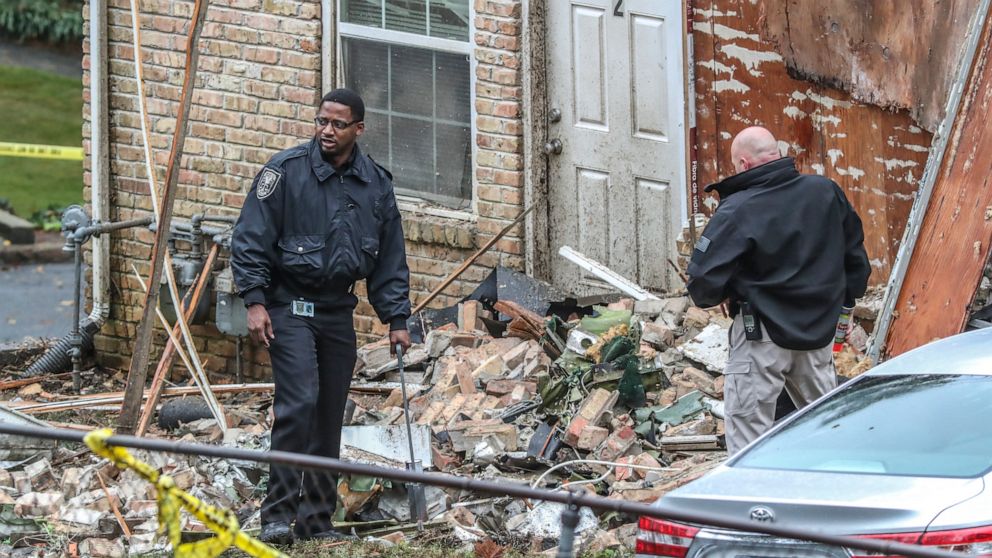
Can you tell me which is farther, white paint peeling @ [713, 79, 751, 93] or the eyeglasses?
white paint peeling @ [713, 79, 751, 93]

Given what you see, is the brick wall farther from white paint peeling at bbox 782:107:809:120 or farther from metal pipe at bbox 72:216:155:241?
white paint peeling at bbox 782:107:809:120

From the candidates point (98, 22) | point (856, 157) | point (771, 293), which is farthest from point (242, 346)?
point (771, 293)

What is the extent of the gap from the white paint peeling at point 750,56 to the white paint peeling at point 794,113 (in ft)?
0.85

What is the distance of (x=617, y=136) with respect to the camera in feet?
29.4

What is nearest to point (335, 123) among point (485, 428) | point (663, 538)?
point (485, 428)

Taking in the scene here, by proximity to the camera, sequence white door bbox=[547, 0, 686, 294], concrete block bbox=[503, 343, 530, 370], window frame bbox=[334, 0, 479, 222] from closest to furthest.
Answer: concrete block bbox=[503, 343, 530, 370] < white door bbox=[547, 0, 686, 294] < window frame bbox=[334, 0, 479, 222]

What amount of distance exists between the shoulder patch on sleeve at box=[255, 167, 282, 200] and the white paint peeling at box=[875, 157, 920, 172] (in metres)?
3.44

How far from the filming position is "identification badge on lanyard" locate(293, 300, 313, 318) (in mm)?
6184

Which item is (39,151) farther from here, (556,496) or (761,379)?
(556,496)

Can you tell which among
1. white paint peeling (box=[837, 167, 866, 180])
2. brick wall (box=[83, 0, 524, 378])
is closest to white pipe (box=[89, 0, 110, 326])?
brick wall (box=[83, 0, 524, 378])

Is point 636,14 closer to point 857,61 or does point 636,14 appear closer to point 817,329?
point 857,61

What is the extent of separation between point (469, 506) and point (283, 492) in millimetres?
875

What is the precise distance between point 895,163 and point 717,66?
3.85 feet

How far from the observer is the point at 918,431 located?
15.0 ft
